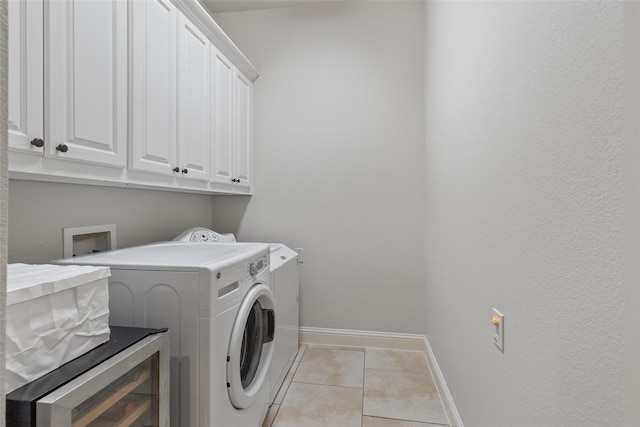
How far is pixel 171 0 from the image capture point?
1.58 m

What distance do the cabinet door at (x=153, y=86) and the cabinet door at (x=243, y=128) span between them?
746mm

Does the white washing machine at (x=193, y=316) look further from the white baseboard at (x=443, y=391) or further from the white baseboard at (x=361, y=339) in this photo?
the white baseboard at (x=361, y=339)

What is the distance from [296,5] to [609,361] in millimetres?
2898

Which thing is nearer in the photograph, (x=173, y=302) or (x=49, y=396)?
(x=49, y=396)

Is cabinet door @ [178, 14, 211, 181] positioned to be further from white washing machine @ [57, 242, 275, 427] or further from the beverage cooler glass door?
the beverage cooler glass door

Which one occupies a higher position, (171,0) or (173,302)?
(171,0)

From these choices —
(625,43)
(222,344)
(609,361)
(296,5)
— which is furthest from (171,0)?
(609,361)

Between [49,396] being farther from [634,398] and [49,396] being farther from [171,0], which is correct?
[171,0]

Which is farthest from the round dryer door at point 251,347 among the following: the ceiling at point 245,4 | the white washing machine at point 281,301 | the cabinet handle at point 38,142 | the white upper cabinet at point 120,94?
the ceiling at point 245,4

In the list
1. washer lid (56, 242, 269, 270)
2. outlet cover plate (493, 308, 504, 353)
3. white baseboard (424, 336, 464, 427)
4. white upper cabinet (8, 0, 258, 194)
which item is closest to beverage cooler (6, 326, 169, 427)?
washer lid (56, 242, 269, 270)

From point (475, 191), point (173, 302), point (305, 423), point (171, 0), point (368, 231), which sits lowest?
point (305, 423)

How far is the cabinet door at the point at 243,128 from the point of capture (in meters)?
2.38

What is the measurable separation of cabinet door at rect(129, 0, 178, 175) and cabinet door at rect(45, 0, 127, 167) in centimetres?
6

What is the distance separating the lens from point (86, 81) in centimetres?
113
